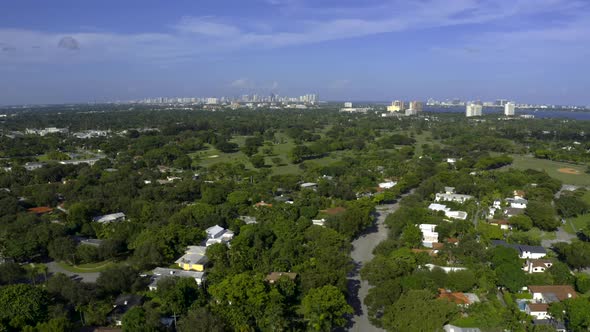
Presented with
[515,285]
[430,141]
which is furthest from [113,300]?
[430,141]

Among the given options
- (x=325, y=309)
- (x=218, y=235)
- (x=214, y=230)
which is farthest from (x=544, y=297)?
(x=214, y=230)

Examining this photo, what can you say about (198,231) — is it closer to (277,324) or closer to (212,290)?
(212,290)

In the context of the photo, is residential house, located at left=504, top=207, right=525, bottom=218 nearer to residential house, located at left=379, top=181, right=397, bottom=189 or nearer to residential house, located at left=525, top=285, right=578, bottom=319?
residential house, located at left=379, top=181, right=397, bottom=189

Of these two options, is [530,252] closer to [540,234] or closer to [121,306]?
[540,234]

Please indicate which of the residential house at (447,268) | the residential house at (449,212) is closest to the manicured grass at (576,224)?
the residential house at (449,212)

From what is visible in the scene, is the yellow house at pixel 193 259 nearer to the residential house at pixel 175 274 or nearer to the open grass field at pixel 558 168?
the residential house at pixel 175 274

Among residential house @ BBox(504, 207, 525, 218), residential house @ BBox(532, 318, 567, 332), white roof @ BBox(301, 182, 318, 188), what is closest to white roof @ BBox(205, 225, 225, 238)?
white roof @ BBox(301, 182, 318, 188)
